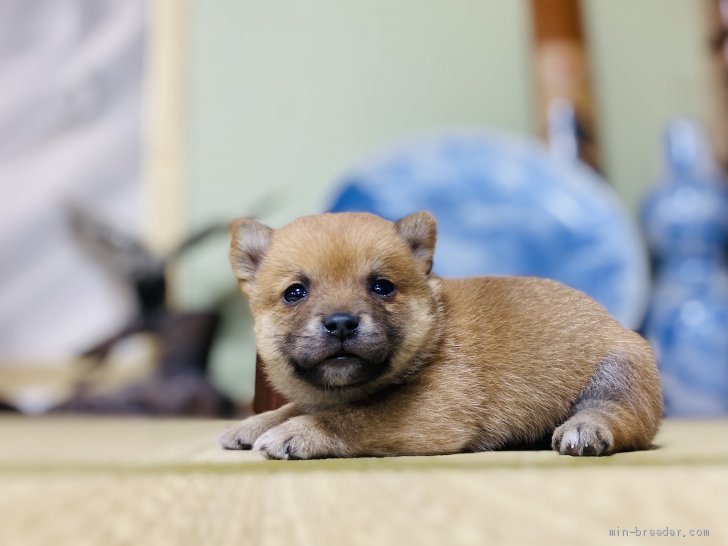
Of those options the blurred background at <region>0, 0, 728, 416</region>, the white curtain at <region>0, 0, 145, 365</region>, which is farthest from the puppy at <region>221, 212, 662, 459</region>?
the white curtain at <region>0, 0, 145, 365</region>

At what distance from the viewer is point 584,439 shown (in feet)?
1.93

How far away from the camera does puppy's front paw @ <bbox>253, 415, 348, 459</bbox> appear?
616 mm

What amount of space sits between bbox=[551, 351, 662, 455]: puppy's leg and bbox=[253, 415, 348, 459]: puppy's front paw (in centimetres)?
20

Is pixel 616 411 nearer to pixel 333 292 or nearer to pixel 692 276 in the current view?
pixel 333 292

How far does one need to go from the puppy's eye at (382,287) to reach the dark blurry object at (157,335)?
124 centimetres

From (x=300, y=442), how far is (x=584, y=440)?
24cm

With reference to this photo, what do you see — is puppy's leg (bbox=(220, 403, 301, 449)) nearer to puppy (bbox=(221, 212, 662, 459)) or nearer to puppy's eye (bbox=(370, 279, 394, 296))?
puppy (bbox=(221, 212, 662, 459))

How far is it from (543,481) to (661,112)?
2.28 m

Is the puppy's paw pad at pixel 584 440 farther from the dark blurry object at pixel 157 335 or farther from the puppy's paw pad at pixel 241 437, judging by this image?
the dark blurry object at pixel 157 335

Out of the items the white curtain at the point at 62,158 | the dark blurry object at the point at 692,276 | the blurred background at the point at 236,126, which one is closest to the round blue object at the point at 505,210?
the dark blurry object at the point at 692,276

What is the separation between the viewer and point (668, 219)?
2037mm

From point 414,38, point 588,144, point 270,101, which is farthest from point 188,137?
point 588,144

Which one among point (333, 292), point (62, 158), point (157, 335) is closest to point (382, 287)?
point (333, 292)

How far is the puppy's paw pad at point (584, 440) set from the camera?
1.91ft
